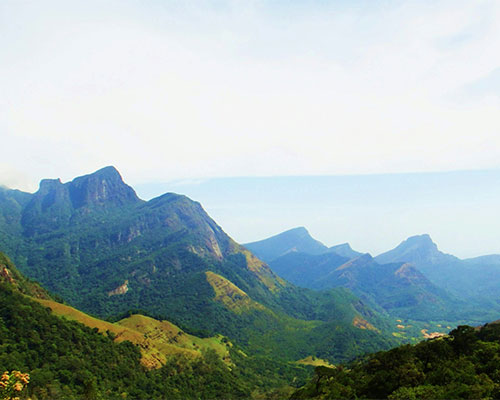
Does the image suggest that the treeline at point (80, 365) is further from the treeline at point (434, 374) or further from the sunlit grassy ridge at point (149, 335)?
the treeline at point (434, 374)

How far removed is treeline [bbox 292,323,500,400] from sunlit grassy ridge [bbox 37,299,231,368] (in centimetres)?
9953

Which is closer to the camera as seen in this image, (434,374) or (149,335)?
(434,374)

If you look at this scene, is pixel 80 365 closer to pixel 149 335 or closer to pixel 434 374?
pixel 149 335

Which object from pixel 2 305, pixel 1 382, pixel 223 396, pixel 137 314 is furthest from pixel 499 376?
pixel 137 314

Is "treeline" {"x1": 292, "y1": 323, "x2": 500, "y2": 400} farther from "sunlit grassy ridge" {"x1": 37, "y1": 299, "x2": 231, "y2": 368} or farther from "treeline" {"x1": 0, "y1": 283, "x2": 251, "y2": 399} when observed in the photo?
"sunlit grassy ridge" {"x1": 37, "y1": 299, "x2": 231, "y2": 368}

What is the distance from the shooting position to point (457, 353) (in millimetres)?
70062

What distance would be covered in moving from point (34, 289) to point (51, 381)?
79.6m

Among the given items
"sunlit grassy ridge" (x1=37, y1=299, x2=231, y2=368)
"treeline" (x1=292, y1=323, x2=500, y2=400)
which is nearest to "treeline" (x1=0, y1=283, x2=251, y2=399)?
"sunlit grassy ridge" (x1=37, y1=299, x2=231, y2=368)

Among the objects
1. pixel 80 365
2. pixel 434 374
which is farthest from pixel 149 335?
pixel 434 374

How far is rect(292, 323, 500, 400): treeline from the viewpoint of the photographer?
162 ft

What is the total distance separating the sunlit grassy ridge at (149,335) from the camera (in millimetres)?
154500

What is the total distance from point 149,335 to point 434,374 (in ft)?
497

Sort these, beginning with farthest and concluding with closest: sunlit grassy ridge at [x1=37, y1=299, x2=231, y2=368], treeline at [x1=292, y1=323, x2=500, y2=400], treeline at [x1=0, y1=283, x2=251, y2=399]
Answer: sunlit grassy ridge at [x1=37, y1=299, x2=231, y2=368] < treeline at [x1=0, y1=283, x2=251, y2=399] < treeline at [x1=292, y1=323, x2=500, y2=400]

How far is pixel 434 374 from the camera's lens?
5825 cm
